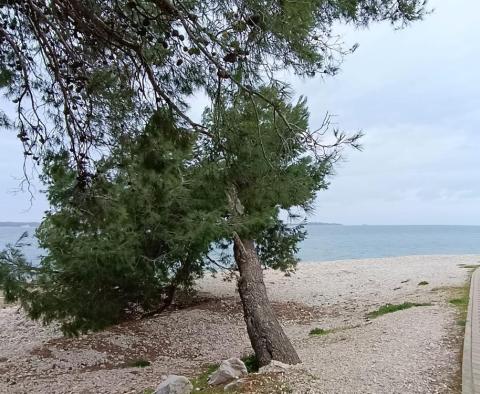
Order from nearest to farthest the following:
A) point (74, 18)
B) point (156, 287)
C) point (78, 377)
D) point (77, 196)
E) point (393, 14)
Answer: point (74, 18), point (77, 196), point (393, 14), point (78, 377), point (156, 287)

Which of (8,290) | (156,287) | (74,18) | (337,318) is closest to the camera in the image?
(74,18)

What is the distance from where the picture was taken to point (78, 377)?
6676 millimetres

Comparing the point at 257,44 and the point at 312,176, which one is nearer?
the point at 257,44

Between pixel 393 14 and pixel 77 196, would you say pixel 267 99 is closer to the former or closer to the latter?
pixel 77 196

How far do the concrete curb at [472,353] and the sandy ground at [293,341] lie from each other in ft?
0.33

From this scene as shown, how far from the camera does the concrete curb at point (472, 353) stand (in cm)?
412

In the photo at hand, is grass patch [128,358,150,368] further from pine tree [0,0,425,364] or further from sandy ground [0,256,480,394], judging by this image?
pine tree [0,0,425,364]

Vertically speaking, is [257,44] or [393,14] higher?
[393,14]

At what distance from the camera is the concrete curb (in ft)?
13.5

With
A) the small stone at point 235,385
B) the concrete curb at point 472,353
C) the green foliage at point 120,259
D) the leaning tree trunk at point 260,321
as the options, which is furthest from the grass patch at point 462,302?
the green foliage at point 120,259

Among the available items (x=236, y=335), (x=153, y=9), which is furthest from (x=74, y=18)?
(x=236, y=335)

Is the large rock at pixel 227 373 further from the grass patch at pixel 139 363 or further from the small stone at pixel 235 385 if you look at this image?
the grass patch at pixel 139 363

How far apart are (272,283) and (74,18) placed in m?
13.5

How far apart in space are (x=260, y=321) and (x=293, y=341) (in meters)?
2.09
